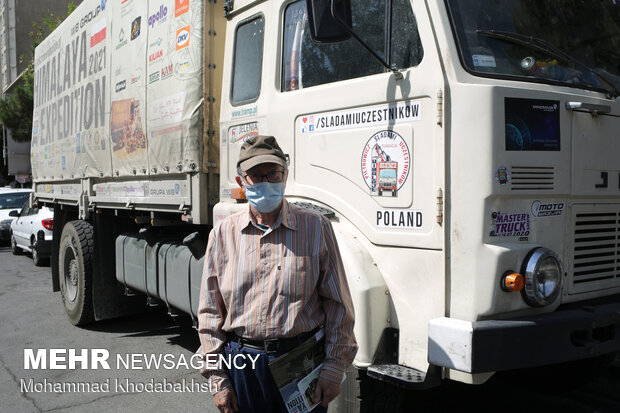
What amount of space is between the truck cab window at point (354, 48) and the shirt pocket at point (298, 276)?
131cm

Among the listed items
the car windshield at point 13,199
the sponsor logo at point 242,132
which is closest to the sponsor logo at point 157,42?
the sponsor logo at point 242,132

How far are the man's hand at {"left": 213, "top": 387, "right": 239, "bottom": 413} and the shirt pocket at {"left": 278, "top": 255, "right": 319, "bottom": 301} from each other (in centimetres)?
46

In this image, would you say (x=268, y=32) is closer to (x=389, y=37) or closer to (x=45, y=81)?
(x=389, y=37)

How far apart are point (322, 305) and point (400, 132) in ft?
3.57

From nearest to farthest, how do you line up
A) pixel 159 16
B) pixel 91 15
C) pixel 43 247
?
pixel 159 16 → pixel 91 15 → pixel 43 247

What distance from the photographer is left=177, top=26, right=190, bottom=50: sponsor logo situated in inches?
181

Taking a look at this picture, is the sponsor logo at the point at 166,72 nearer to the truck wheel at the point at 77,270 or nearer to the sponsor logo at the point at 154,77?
the sponsor logo at the point at 154,77

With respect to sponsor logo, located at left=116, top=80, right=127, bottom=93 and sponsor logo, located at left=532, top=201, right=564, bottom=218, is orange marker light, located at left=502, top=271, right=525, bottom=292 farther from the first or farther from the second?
sponsor logo, located at left=116, top=80, right=127, bottom=93

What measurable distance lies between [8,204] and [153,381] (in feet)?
49.5

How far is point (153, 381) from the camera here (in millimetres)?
5113

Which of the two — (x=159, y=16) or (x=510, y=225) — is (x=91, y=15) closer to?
(x=159, y=16)

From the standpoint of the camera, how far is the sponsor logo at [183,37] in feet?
15.1

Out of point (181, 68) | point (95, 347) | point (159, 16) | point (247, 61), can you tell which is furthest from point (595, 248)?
point (95, 347)

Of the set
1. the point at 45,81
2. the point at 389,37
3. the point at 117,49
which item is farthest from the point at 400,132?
the point at 45,81
